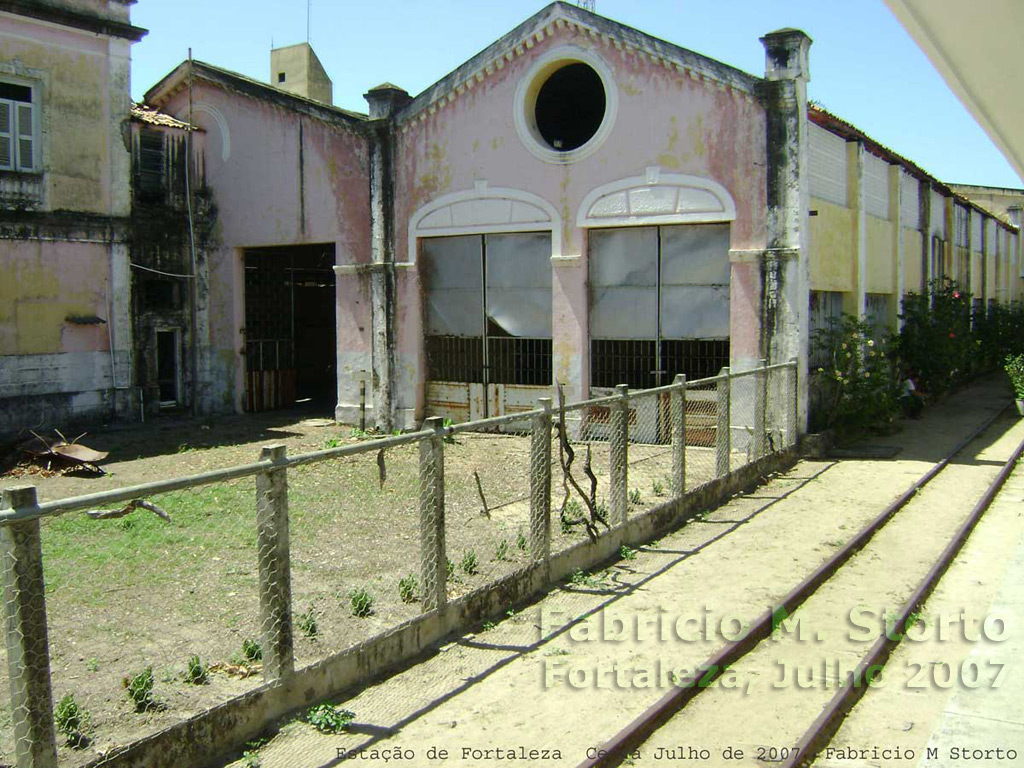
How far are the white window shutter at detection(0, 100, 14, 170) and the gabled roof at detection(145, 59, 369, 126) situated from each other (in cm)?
413

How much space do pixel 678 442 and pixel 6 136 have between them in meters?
12.6

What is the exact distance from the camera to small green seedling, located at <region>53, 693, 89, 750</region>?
4594mm

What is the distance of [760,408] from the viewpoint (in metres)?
13.0

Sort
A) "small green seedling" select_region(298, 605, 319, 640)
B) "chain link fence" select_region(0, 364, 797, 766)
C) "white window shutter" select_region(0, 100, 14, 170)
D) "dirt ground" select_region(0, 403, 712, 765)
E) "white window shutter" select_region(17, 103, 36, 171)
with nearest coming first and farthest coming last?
1. "chain link fence" select_region(0, 364, 797, 766)
2. "dirt ground" select_region(0, 403, 712, 765)
3. "small green seedling" select_region(298, 605, 319, 640)
4. "white window shutter" select_region(0, 100, 14, 170)
5. "white window shutter" select_region(17, 103, 36, 171)

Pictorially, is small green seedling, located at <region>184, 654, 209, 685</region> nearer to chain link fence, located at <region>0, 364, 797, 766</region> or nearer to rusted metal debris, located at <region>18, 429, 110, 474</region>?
chain link fence, located at <region>0, 364, 797, 766</region>

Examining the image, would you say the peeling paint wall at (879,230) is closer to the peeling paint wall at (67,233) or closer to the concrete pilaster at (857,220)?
the concrete pilaster at (857,220)

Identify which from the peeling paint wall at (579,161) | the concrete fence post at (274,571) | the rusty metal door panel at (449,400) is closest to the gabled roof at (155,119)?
the peeling paint wall at (579,161)

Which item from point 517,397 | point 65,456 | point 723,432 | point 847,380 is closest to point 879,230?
point 847,380

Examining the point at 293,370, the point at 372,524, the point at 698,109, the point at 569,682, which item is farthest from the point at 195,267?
the point at 569,682

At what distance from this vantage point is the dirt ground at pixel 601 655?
5.24m

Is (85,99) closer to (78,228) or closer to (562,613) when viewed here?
(78,228)

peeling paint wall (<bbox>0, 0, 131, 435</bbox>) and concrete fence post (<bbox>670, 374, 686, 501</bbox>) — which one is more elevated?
peeling paint wall (<bbox>0, 0, 131, 435</bbox>)

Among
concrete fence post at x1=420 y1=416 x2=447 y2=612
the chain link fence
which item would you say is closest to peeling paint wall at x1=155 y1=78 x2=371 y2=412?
the chain link fence

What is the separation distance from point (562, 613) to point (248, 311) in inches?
542
